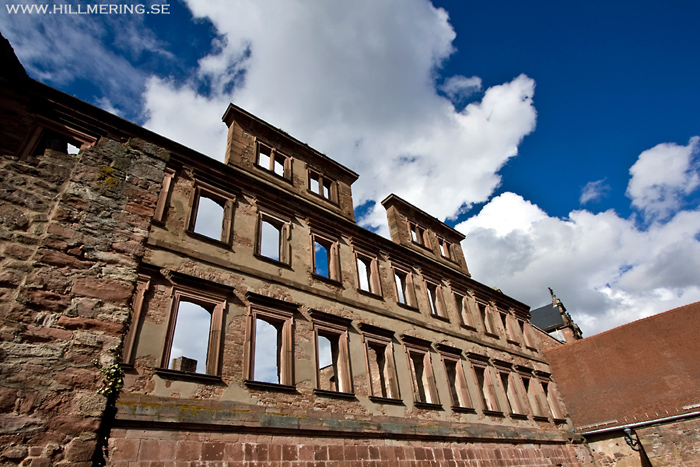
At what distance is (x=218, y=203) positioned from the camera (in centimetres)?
1213

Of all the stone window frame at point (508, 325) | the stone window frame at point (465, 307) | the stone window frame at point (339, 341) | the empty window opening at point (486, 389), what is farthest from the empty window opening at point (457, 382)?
the stone window frame at point (508, 325)

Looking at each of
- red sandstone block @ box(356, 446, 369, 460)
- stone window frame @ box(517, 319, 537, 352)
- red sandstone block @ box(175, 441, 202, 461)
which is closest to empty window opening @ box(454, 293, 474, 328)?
stone window frame @ box(517, 319, 537, 352)

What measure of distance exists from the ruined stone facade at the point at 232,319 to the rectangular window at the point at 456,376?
3.0 inches

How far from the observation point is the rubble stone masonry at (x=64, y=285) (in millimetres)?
3047

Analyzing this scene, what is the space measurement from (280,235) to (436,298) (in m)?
7.75

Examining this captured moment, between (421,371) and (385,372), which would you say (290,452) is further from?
(421,371)

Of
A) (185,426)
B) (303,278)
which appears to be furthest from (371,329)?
(185,426)

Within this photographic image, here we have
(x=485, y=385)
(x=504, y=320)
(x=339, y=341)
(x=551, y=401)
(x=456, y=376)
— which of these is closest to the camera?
(x=339, y=341)

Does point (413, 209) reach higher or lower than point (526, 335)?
higher

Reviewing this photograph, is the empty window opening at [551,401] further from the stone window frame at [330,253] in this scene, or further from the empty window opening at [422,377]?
the stone window frame at [330,253]

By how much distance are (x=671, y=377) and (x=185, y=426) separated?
19194 millimetres

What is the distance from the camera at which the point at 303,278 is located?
1239 centimetres

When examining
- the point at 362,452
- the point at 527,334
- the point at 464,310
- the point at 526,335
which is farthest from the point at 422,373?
the point at 527,334

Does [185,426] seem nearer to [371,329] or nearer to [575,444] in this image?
[371,329]
